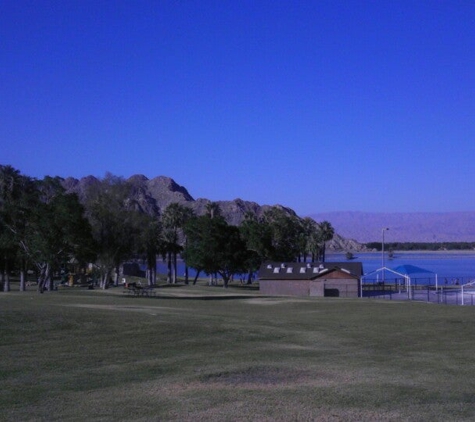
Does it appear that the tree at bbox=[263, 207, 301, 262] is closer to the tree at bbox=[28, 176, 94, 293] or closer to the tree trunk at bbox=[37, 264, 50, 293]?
the tree trunk at bbox=[37, 264, 50, 293]

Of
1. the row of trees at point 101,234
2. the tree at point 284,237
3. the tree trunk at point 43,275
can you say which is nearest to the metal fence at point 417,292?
the row of trees at point 101,234

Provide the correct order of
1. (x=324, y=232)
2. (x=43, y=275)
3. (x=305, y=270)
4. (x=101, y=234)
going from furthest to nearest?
(x=324, y=232) < (x=305, y=270) < (x=101, y=234) < (x=43, y=275)

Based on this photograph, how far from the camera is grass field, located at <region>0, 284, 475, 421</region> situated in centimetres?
1217

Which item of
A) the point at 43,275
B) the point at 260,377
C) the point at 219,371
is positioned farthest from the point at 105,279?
the point at 260,377

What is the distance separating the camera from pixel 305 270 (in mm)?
90250

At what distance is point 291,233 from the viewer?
129000 millimetres

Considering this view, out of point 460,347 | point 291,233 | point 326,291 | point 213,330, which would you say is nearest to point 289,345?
point 213,330

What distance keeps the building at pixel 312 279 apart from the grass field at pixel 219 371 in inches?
2229

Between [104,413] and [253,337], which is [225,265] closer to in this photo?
[253,337]

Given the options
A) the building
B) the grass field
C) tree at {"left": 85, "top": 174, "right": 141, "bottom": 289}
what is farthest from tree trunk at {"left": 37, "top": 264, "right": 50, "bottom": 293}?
the grass field

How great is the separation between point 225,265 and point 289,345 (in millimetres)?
82607

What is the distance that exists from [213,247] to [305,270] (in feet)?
54.4

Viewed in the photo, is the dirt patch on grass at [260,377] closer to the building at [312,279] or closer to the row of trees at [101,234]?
the row of trees at [101,234]

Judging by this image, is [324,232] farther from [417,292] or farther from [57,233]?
[57,233]
